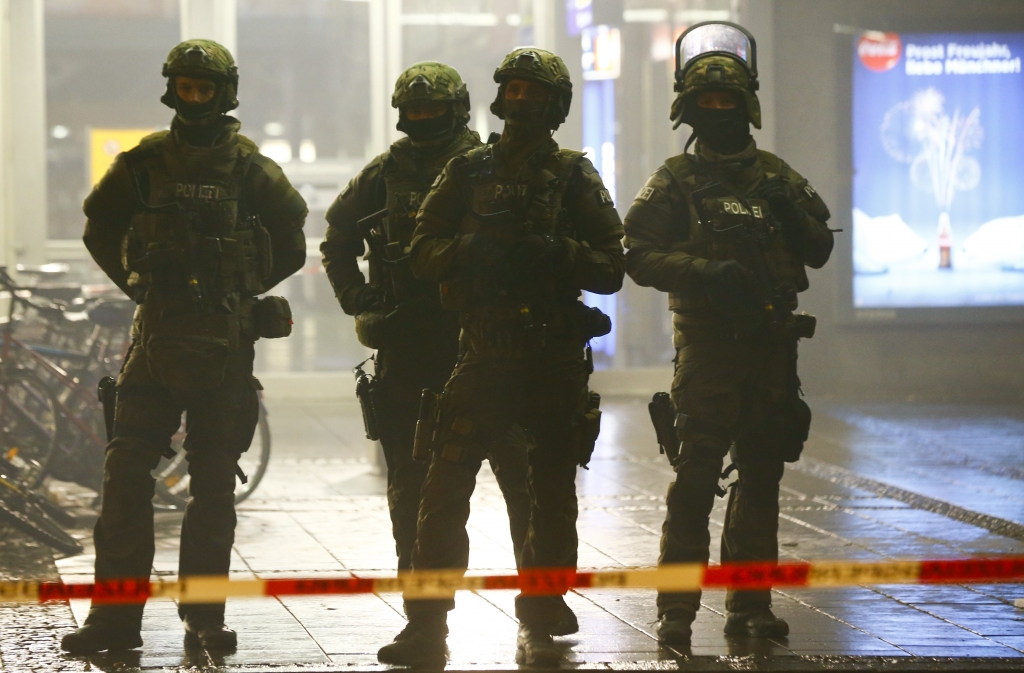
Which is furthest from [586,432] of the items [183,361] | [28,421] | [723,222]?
[28,421]

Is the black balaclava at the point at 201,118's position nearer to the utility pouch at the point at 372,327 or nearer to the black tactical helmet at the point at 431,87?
the black tactical helmet at the point at 431,87

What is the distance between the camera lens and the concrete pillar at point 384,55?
13359 mm

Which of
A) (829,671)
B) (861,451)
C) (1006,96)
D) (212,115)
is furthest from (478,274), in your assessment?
(1006,96)

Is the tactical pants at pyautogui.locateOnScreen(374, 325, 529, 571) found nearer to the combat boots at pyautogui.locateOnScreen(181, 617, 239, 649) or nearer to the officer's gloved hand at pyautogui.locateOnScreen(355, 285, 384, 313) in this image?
the officer's gloved hand at pyautogui.locateOnScreen(355, 285, 384, 313)

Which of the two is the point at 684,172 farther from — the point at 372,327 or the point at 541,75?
the point at 372,327

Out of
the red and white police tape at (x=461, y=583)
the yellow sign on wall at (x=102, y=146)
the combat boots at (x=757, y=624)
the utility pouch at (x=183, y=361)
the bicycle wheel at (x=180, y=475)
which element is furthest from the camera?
the yellow sign on wall at (x=102, y=146)

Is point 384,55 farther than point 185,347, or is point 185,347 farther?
point 384,55

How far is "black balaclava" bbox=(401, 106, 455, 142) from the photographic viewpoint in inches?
213

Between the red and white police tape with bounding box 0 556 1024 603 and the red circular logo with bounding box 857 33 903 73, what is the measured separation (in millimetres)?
8040

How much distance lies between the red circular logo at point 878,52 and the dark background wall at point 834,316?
0.22 meters

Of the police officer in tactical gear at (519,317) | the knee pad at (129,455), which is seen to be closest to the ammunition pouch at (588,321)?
the police officer in tactical gear at (519,317)

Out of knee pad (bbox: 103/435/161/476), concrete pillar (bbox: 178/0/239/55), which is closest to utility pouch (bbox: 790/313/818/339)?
knee pad (bbox: 103/435/161/476)

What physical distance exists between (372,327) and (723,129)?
1.48 m

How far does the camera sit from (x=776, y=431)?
5336 millimetres
